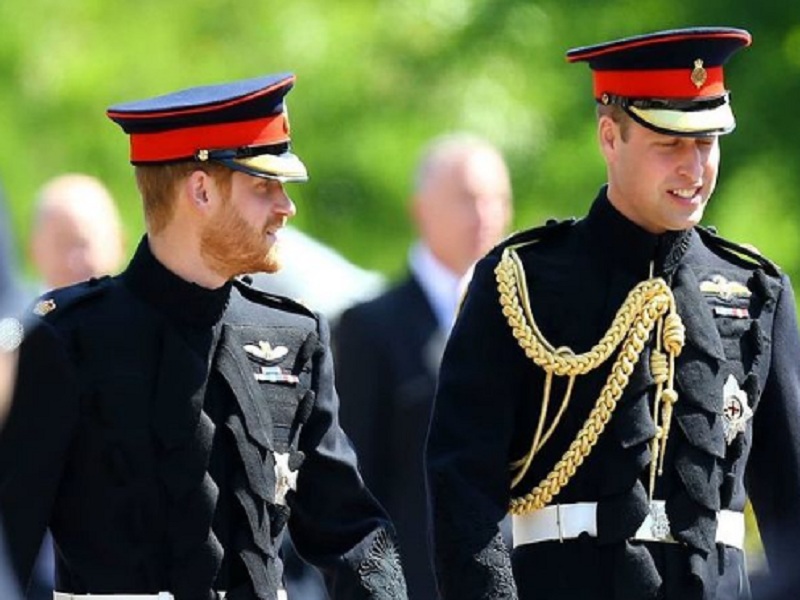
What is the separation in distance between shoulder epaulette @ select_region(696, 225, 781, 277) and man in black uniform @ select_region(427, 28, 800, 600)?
104mm

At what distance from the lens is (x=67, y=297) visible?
314 inches

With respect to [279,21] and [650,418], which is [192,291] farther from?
[279,21]

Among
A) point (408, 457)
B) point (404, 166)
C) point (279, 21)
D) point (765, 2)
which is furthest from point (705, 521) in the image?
point (279, 21)

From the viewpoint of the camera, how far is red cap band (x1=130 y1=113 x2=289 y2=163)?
26.4ft

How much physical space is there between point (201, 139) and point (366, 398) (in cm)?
317

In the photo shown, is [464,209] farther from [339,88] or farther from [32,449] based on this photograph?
[339,88]

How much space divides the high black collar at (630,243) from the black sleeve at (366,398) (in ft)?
8.92

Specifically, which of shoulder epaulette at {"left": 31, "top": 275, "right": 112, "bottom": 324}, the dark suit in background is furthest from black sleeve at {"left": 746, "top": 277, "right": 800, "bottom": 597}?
the dark suit in background

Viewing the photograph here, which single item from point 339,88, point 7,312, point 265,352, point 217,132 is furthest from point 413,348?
point 7,312

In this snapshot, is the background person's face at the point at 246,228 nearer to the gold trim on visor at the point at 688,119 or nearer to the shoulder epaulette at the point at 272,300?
the shoulder epaulette at the point at 272,300

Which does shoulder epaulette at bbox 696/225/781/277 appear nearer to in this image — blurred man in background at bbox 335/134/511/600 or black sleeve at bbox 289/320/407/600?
black sleeve at bbox 289/320/407/600

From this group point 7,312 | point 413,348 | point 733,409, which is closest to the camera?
point 7,312

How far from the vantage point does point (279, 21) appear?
56.9 feet

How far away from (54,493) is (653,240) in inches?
68.2
